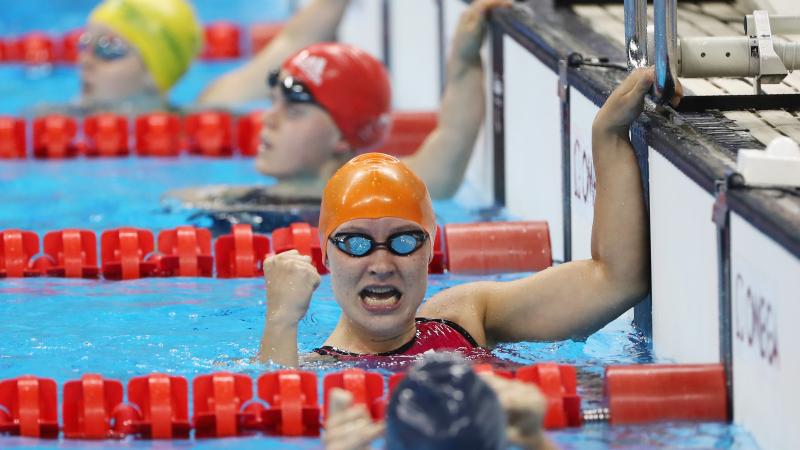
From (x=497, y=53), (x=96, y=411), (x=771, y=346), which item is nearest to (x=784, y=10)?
(x=497, y=53)

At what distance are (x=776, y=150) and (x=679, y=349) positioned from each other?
0.58 m

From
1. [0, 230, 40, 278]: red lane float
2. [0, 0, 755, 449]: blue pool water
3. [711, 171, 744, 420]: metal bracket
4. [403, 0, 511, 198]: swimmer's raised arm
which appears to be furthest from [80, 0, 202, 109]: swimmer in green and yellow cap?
[711, 171, 744, 420]: metal bracket

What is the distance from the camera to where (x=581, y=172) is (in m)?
3.99

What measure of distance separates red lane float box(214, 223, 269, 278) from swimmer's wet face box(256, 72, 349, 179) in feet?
2.21

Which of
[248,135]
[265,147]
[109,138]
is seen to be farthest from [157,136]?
[265,147]

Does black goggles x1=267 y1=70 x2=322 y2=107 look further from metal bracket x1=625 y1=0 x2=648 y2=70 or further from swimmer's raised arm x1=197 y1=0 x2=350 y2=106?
swimmer's raised arm x1=197 y1=0 x2=350 y2=106

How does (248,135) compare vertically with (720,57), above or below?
below

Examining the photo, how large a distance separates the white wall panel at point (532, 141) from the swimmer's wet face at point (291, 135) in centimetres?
61

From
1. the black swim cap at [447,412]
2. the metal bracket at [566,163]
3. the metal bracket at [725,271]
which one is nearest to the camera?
the black swim cap at [447,412]

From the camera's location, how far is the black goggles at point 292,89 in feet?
16.7

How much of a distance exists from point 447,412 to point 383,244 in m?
1.21

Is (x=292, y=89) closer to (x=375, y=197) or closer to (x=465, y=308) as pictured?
(x=465, y=308)

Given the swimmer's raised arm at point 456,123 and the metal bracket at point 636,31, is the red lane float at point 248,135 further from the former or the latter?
the metal bracket at point 636,31

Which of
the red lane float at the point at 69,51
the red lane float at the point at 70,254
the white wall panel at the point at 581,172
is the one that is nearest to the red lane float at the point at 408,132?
the red lane float at the point at 70,254
